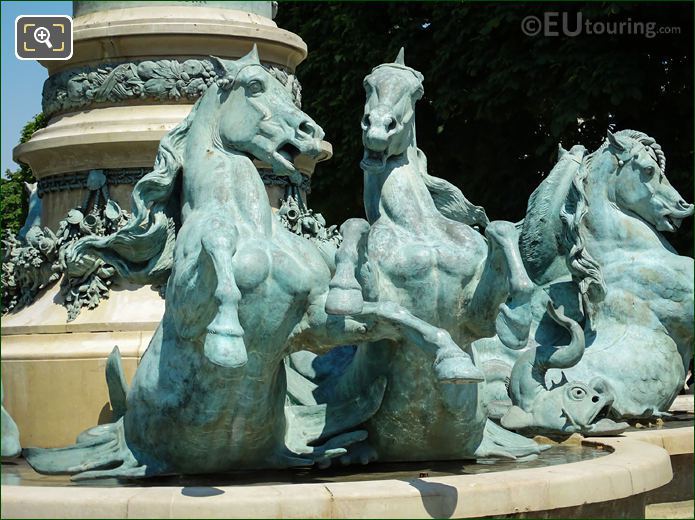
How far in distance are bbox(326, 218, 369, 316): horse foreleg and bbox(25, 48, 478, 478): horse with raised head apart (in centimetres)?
19

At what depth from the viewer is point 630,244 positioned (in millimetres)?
8344

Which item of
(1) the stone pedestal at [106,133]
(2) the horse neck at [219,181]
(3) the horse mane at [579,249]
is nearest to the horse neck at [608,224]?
(3) the horse mane at [579,249]

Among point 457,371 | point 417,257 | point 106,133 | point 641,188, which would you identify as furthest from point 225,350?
point 641,188

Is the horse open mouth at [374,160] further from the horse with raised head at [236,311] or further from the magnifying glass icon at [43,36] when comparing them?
the magnifying glass icon at [43,36]

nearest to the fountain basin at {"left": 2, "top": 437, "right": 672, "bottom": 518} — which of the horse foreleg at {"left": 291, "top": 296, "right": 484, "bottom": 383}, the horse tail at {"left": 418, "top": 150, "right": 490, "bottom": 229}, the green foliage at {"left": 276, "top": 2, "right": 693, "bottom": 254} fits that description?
the horse foreleg at {"left": 291, "top": 296, "right": 484, "bottom": 383}

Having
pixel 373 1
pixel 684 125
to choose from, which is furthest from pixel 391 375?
pixel 373 1

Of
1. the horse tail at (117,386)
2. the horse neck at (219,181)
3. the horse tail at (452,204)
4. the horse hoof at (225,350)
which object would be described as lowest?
the horse tail at (117,386)

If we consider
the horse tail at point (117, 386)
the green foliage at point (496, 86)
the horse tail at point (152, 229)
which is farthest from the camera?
the green foliage at point (496, 86)

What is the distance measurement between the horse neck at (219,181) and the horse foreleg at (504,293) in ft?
3.19

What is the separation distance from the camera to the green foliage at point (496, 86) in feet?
47.0

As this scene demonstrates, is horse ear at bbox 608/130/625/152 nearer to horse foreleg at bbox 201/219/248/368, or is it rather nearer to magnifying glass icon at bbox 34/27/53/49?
magnifying glass icon at bbox 34/27/53/49

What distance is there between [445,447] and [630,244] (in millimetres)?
2997

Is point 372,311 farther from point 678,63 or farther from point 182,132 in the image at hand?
point 678,63

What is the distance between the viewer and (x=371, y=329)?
5359 mm
